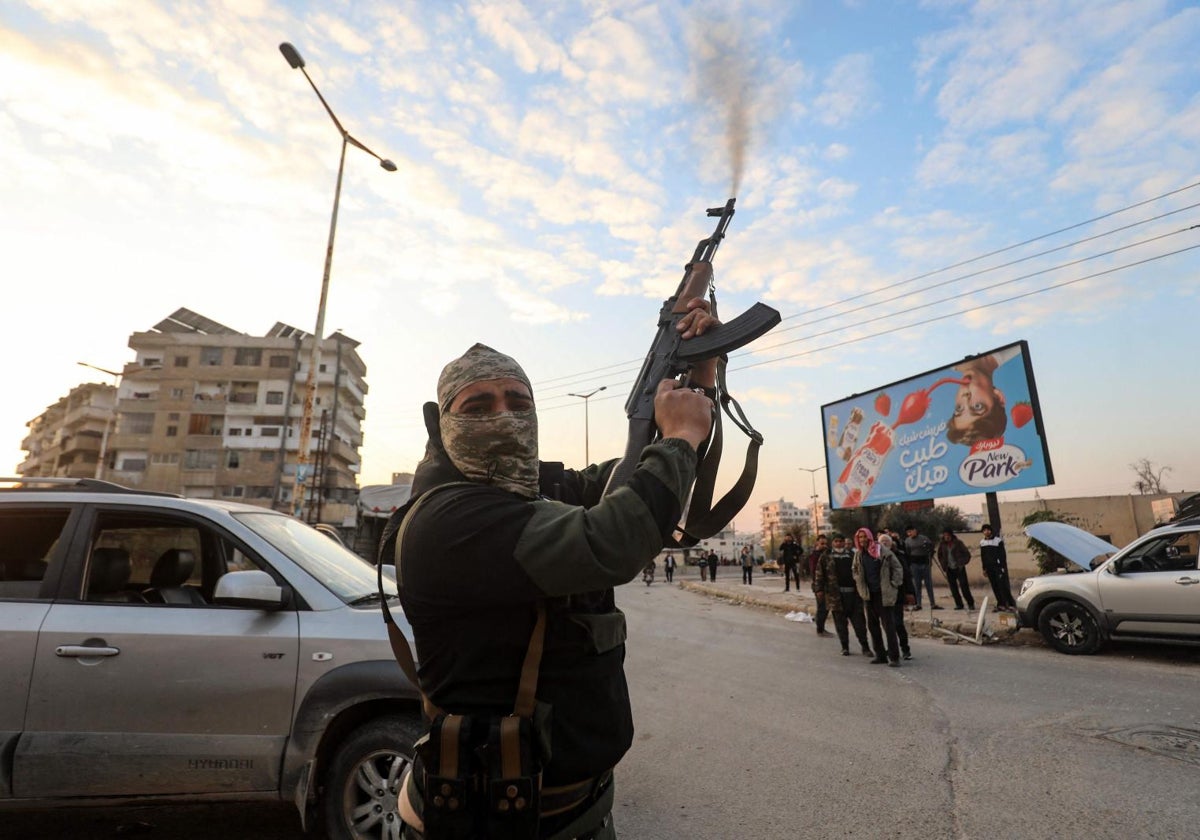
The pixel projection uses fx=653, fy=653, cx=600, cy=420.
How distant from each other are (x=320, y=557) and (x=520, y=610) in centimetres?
272

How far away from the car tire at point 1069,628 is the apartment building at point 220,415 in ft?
164

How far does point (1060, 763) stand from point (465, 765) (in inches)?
190

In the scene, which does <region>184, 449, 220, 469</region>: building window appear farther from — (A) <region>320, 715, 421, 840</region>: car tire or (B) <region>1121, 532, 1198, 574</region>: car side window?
(B) <region>1121, 532, 1198, 574</region>: car side window

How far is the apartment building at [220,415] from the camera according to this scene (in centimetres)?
5234

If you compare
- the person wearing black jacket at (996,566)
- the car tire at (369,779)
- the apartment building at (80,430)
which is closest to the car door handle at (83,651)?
the car tire at (369,779)

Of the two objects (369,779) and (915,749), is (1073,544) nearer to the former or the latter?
(915,749)

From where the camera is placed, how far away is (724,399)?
6.77 feet

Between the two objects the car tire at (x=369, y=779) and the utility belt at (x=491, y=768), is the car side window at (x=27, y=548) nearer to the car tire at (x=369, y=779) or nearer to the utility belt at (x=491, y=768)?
the car tire at (x=369, y=779)

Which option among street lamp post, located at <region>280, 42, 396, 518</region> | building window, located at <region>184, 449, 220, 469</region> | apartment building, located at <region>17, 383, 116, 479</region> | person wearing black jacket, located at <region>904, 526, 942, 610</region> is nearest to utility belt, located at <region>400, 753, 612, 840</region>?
street lamp post, located at <region>280, 42, 396, 518</region>

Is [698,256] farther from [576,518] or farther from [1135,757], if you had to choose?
[1135,757]

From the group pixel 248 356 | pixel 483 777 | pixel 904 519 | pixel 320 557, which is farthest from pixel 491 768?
pixel 248 356

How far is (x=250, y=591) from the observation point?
3061mm

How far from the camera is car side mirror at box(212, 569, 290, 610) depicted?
3.02 m

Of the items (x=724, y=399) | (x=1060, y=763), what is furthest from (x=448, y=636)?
(x=1060, y=763)
